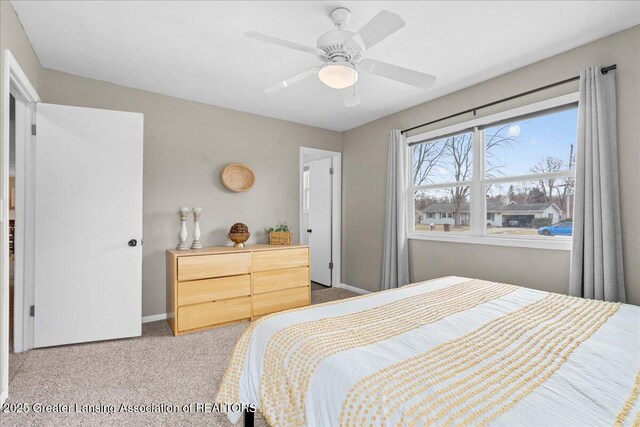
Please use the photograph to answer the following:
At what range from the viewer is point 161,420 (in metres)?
1.68

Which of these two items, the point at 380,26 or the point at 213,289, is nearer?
the point at 380,26

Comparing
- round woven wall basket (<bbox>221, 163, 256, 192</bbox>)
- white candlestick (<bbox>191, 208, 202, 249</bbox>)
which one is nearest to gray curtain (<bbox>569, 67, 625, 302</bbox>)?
round woven wall basket (<bbox>221, 163, 256, 192</bbox>)

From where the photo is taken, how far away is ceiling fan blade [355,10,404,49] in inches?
58.0

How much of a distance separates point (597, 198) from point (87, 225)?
3.90m

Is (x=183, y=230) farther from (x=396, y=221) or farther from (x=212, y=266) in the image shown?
(x=396, y=221)

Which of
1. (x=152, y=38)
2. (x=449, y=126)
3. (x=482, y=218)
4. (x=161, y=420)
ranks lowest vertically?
(x=161, y=420)

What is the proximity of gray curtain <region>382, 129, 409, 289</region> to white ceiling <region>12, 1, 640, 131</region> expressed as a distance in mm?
749

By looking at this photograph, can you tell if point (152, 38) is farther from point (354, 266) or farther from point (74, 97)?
point (354, 266)

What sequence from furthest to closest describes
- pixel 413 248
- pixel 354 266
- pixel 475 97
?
pixel 354 266 < pixel 413 248 < pixel 475 97

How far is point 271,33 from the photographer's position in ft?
7.23

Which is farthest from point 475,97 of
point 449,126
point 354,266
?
point 354,266

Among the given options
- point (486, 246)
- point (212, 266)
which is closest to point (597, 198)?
point (486, 246)

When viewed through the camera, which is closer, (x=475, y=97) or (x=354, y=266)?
(x=475, y=97)

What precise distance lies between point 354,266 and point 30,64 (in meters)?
3.90
